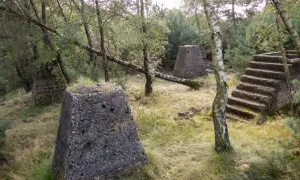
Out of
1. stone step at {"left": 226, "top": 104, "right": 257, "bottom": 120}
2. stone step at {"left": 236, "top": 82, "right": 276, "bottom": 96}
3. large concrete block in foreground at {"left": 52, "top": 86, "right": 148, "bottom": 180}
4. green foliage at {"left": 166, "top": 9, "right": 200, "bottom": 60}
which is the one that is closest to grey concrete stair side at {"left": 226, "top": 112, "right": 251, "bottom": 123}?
stone step at {"left": 226, "top": 104, "right": 257, "bottom": 120}

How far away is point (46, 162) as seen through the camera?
6258 millimetres

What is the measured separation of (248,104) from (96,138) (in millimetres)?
5364

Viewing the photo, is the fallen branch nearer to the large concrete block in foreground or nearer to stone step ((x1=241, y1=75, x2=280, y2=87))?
stone step ((x1=241, y1=75, x2=280, y2=87))

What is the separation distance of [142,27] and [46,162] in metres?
6.92

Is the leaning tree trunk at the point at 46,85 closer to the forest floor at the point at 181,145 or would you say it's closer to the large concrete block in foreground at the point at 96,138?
the forest floor at the point at 181,145

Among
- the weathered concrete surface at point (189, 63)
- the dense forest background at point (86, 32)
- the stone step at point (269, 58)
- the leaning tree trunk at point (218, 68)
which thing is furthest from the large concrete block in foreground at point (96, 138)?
the weathered concrete surface at point (189, 63)

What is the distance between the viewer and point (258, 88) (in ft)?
28.5

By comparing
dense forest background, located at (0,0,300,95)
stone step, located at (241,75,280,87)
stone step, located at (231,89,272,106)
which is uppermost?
dense forest background, located at (0,0,300,95)

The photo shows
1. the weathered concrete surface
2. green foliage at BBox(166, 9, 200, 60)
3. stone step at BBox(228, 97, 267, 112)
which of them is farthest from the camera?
green foliage at BBox(166, 9, 200, 60)

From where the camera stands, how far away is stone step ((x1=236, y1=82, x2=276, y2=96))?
8273mm

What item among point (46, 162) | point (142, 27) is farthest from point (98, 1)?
point (46, 162)

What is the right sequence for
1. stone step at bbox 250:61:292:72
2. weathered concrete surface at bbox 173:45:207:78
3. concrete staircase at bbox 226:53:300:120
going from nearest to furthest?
concrete staircase at bbox 226:53:300:120 < stone step at bbox 250:61:292:72 < weathered concrete surface at bbox 173:45:207:78

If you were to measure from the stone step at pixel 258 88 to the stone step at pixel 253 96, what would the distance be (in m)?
0.14

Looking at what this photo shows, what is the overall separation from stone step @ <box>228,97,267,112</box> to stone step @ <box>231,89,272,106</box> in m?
0.13
